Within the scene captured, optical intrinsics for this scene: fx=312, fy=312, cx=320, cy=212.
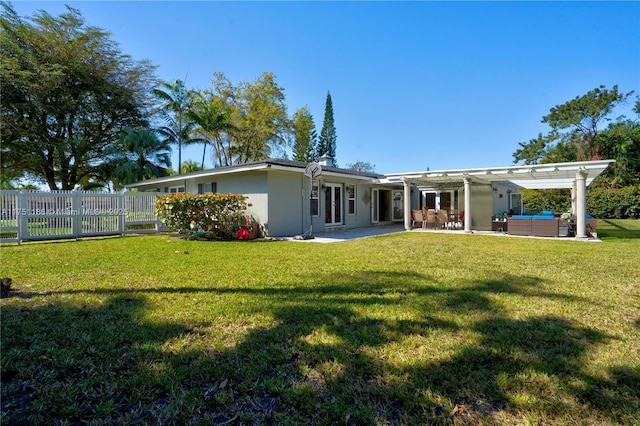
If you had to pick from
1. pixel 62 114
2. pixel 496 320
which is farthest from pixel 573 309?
pixel 62 114

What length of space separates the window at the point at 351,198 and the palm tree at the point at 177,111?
15.8 meters

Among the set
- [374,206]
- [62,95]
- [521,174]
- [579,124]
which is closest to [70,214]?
[374,206]

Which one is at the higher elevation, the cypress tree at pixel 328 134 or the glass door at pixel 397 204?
the cypress tree at pixel 328 134

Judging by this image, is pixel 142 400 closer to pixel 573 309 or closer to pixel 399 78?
pixel 573 309

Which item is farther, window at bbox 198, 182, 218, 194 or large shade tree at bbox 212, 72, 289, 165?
large shade tree at bbox 212, 72, 289, 165

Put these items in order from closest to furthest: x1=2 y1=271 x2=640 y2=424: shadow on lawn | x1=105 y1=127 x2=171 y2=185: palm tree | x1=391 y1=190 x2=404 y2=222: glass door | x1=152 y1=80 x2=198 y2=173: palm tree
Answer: x1=2 y1=271 x2=640 y2=424: shadow on lawn
x1=391 y1=190 x2=404 y2=222: glass door
x1=105 y1=127 x2=171 y2=185: palm tree
x1=152 y1=80 x2=198 y2=173: palm tree

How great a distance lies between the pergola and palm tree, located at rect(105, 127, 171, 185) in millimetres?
16401

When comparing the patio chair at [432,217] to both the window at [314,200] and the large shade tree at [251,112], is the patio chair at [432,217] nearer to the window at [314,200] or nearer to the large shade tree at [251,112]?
the window at [314,200]

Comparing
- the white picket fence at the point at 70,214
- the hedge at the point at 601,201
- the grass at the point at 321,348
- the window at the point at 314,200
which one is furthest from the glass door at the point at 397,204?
the grass at the point at 321,348

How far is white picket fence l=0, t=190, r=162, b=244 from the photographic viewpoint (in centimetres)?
1059

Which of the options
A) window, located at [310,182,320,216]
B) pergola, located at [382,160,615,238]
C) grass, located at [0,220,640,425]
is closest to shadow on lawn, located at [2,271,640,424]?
grass, located at [0,220,640,425]

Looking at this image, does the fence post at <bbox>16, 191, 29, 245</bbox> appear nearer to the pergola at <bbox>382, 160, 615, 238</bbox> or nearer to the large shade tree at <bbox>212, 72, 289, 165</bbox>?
the pergola at <bbox>382, 160, 615, 238</bbox>

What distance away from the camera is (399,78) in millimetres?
16750

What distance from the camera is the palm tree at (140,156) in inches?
839
